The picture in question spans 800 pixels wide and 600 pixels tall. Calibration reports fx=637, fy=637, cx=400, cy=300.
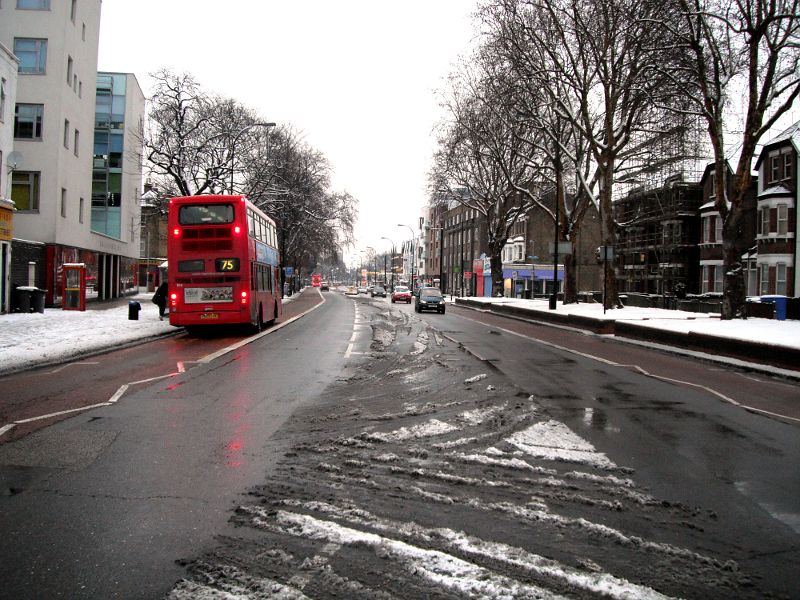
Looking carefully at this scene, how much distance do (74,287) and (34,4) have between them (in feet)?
48.8

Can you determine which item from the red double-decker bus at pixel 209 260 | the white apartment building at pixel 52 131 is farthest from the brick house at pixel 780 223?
the white apartment building at pixel 52 131

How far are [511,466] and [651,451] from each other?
1.63m

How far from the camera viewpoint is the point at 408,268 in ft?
520

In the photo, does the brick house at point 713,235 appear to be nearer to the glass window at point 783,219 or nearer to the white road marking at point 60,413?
the glass window at point 783,219

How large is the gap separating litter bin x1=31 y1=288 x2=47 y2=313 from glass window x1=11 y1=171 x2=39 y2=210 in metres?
8.07

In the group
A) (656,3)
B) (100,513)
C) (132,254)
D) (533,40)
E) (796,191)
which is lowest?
(100,513)

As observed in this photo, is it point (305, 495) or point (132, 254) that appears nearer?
point (305, 495)

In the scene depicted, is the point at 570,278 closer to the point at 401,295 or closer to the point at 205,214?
the point at 401,295

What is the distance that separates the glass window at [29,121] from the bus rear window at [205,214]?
60.1 feet

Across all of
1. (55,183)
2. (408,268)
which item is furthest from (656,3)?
(408,268)

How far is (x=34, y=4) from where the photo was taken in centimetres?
3161

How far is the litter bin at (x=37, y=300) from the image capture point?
82.0 ft

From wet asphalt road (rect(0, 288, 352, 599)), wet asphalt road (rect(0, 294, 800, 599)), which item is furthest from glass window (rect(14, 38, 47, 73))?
wet asphalt road (rect(0, 294, 800, 599))

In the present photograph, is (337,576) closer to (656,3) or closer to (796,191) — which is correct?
(656,3)
